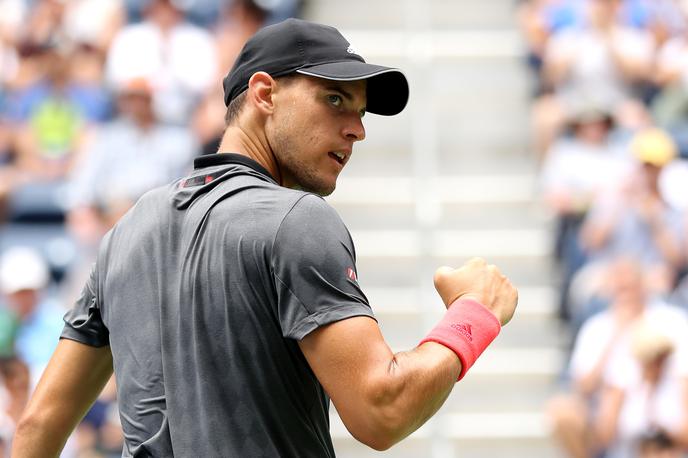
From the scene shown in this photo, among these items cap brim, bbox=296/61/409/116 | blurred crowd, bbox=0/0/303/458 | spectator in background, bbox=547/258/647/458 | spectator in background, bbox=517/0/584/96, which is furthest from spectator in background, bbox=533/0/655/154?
cap brim, bbox=296/61/409/116

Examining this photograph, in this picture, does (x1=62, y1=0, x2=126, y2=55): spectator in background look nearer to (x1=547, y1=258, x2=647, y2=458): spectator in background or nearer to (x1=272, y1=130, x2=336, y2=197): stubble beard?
(x1=547, y1=258, x2=647, y2=458): spectator in background

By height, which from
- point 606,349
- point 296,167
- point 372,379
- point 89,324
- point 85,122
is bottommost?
point 606,349

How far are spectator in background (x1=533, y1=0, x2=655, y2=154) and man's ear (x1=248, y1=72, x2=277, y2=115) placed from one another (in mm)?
6110

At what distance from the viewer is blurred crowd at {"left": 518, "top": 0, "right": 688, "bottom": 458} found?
666 centimetres

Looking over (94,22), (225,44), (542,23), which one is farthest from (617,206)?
(94,22)

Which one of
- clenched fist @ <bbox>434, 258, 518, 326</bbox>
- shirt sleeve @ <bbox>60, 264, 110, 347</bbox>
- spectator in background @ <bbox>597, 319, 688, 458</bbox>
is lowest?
spectator in background @ <bbox>597, 319, 688, 458</bbox>

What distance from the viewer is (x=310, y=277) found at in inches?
90.7

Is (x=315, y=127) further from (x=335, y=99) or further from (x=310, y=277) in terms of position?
(x=310, y=277)

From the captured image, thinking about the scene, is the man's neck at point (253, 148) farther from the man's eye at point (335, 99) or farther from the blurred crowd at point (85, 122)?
the blurred crowd at point (85, 122)

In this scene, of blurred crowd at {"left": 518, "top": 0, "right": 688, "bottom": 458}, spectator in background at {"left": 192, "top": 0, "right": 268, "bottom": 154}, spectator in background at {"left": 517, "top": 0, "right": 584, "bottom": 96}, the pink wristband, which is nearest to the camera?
the pink wristband

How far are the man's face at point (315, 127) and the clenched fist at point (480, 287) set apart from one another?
0.32 meters

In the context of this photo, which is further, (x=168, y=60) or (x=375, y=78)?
(x=168, y=60)

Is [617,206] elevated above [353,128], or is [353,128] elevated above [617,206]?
[353,128]

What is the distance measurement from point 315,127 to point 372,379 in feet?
2.01
